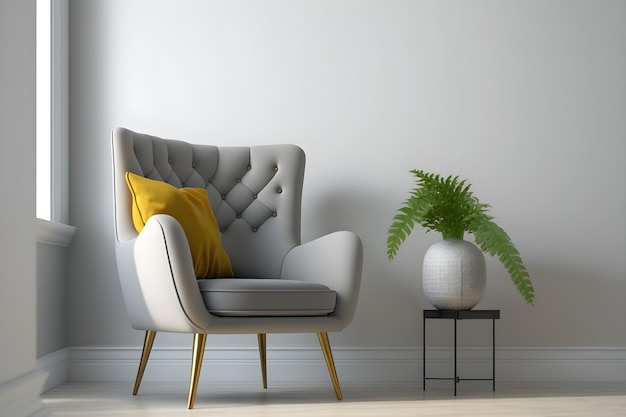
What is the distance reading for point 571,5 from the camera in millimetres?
3533

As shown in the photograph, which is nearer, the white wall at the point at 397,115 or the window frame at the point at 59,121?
the window frame at the point at 59,121

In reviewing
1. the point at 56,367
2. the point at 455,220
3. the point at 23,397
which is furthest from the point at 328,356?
the point at 23,397

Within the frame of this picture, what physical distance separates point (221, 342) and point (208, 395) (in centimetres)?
48

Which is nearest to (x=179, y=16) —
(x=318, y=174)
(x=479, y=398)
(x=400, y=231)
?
(x=318, y=174)

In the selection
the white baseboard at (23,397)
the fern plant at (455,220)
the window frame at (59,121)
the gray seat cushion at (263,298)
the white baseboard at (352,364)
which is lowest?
the white baseboard at (352,364)

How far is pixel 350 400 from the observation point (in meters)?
2.79

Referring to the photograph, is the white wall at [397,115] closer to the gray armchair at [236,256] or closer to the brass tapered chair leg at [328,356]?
the gray armchair at [236,256]

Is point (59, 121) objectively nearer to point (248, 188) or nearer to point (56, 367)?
point (248, 188)

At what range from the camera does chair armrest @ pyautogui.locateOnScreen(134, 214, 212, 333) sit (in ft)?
8.09

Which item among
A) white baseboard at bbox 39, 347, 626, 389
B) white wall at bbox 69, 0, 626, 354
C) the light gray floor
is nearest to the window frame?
white wall at bbox 69, 0, 626, 354

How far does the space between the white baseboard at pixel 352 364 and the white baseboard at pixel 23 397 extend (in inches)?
81.9

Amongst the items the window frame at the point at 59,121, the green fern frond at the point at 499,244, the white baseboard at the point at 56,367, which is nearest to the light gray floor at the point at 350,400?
the white baseboard at the point at 56,367

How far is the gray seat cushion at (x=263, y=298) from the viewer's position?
99.1 inches

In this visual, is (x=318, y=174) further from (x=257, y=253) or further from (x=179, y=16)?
(x=179, y=16)
